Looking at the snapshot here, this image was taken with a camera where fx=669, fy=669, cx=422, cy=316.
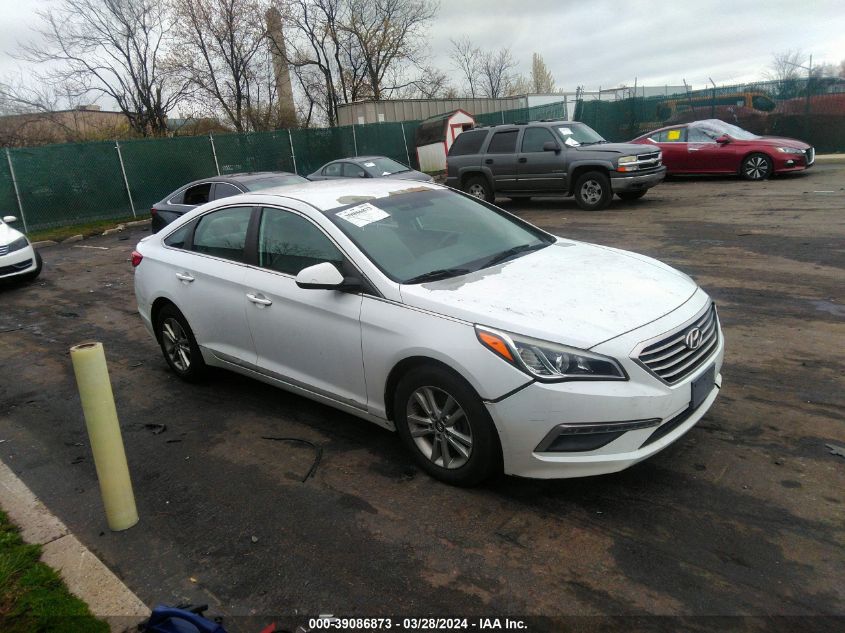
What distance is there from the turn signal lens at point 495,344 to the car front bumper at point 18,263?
10326mm

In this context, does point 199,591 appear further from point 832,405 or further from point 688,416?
point 832,405

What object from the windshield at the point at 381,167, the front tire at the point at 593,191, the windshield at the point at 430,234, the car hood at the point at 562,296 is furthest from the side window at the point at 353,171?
the car hood at the point at 562,296

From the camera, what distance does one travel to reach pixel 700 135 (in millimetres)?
17766

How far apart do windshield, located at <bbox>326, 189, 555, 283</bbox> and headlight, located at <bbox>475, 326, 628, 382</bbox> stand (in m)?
0.85

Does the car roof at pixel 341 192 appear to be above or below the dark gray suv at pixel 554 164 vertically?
above

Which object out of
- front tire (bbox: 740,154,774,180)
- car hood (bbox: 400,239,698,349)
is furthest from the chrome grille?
front tire (bbox: 740,154,774,180)

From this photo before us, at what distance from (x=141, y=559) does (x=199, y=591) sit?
49 cm

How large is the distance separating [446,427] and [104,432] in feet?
5.91

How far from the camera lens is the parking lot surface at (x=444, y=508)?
2912 millimetres

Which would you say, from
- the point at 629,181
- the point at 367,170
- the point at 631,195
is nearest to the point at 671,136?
the point at 631,195

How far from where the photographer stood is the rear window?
52.1 ft

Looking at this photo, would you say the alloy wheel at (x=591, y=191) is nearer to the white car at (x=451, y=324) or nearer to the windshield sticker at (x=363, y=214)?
the white car at (x=451, y=324)

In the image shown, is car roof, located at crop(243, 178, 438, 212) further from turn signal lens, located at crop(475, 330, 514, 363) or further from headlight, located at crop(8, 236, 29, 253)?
headlight, located at crop(8, 236, 29, 253)

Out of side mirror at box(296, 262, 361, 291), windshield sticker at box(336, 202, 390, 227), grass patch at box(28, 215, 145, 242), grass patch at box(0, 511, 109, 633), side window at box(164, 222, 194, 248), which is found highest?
windshield sticker at box(336, 202, 390, 227)
